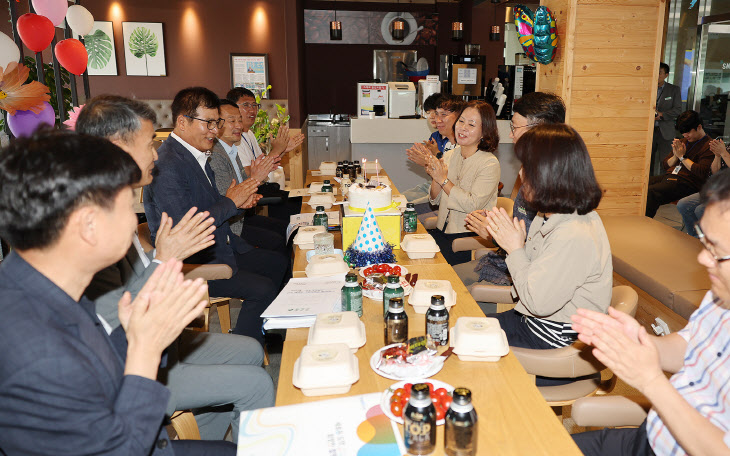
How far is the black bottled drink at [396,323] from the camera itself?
1.64 meters

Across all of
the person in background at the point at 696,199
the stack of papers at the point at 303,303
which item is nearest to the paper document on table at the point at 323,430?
the stack of papers at the point at 303,303

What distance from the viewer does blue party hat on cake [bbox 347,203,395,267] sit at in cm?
247

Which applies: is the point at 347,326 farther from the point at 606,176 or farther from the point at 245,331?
the point at 606,176

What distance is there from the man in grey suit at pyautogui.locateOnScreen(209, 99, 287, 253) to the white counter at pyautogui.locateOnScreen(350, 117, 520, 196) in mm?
1757

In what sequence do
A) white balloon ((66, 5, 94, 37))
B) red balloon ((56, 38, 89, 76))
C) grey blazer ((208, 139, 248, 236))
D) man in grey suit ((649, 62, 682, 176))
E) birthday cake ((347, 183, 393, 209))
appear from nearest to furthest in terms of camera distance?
birthday cake ((347, 183, 393, 209)) < red balloon ((56, 38, 89, 76)) < white balloon ((66, 5, 94, 37)) < grey blazer ((208, 139, 248, 236)) < man in grey suit ((649, 62, 682, 176))

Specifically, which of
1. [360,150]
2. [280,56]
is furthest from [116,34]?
[360,150]

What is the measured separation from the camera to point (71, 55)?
3.26 m

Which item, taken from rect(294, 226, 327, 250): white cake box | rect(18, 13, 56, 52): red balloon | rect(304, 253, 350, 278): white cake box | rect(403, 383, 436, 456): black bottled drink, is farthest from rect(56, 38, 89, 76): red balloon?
rect(403, 383, 436, 456): black bottled drink

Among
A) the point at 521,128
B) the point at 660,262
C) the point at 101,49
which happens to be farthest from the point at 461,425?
the point at 101,49

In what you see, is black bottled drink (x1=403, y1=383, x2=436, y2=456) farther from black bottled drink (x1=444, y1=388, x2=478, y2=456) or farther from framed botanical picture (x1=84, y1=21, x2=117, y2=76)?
framed botanical picture (x1=84, y1=21, x2=117, y2=76)

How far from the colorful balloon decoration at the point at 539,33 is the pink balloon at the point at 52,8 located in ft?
11.7

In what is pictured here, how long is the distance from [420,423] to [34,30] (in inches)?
117

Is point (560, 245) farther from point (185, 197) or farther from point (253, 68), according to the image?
point (253, 68)

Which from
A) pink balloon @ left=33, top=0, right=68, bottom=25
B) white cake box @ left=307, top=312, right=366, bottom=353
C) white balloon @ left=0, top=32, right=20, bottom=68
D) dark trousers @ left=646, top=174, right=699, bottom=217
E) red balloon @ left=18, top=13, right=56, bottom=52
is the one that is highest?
pink balloon @ left=33, top=0, right=68, bottom=25
